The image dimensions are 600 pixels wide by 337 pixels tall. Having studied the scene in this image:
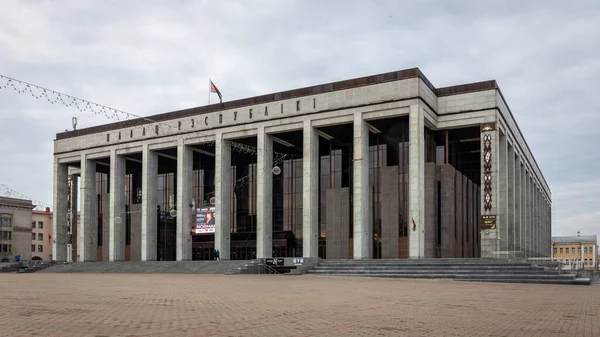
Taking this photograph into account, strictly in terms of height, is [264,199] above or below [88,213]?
above

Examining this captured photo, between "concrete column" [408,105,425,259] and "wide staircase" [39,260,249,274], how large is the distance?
480 inches

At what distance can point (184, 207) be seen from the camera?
5216 centimetres

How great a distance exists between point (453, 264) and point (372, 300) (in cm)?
1947

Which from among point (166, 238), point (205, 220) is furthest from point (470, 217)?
point (166, 238)

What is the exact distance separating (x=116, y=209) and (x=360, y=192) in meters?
26.8

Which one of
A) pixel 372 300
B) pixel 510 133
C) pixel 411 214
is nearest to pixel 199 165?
pixel 411 214

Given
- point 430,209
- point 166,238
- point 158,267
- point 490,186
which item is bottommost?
point 158,267

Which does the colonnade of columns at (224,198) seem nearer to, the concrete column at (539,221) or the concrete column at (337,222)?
the concrete column at (337,222)

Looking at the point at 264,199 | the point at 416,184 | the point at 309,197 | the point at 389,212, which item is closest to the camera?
the point at 416,184

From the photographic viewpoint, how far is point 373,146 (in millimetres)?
49000

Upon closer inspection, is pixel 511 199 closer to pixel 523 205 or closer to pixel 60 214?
pixel 523 205

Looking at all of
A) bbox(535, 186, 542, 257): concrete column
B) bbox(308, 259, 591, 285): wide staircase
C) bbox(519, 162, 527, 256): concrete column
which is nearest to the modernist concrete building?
bbox(519, 162, 527, 256): concrete column

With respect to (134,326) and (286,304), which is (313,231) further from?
(134,326)

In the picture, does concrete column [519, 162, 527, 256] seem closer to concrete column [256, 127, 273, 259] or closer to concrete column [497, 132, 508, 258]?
concrete column [497, 132, 508, 258]
